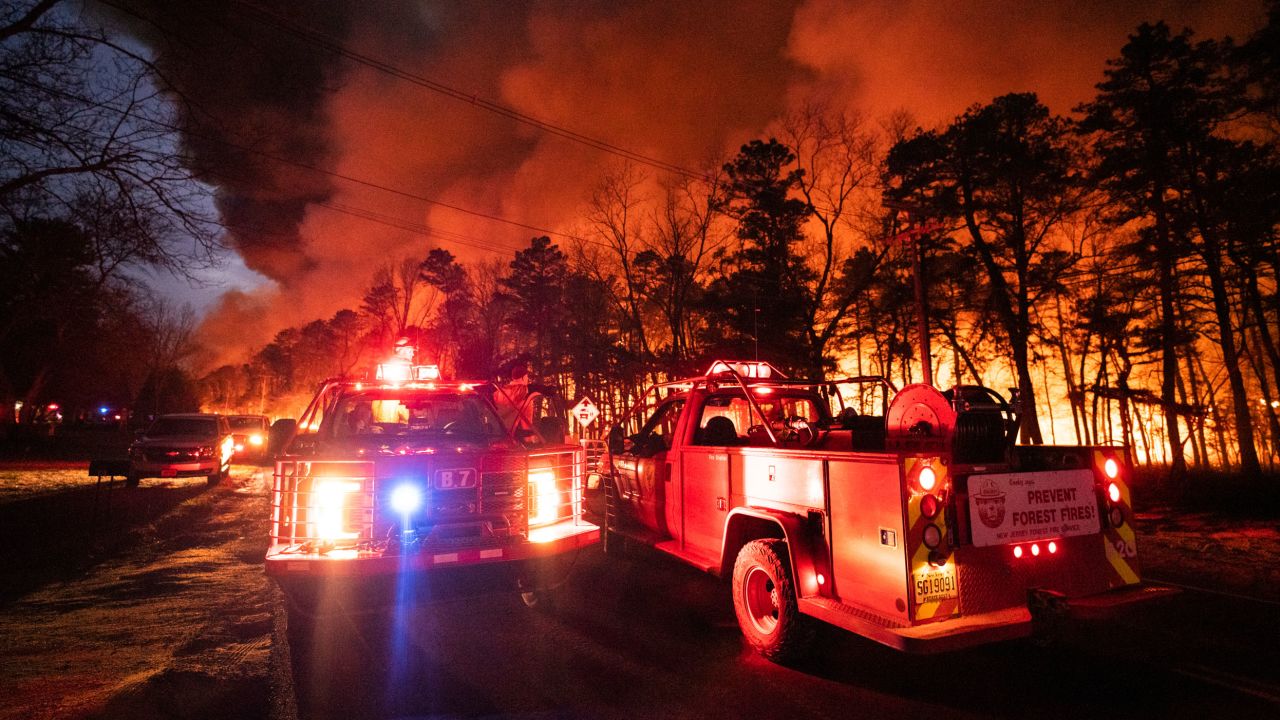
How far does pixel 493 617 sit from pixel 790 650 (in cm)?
275

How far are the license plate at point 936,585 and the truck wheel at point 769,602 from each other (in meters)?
0.89

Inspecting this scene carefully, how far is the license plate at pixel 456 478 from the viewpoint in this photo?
5.12 m

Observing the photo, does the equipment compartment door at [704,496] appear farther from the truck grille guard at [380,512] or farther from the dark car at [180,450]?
the dark car at [180,450]

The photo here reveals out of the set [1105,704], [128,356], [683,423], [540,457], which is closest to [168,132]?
[540,457]

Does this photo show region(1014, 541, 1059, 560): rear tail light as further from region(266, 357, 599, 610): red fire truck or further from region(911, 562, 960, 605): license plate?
region(266, 357, 599, 610): red fire truck

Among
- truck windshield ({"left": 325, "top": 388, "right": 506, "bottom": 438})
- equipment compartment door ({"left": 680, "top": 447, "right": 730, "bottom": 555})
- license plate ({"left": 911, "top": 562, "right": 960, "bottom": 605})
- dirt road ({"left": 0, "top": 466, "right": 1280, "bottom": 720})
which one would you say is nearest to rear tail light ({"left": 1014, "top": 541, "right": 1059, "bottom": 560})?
license plate ({"left": 911, "top": 562, "right": 960, "bottom": 605})

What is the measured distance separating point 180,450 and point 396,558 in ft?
51.8

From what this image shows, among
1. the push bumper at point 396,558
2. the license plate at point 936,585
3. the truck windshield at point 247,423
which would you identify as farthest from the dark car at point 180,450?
the license plate at point 936,585

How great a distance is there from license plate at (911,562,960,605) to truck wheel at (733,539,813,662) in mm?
887

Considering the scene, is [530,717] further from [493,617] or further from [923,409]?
[923,409]

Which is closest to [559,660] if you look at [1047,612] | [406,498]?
[406,498]

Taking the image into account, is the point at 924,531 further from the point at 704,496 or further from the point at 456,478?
the point at 456,478

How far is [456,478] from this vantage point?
519 centimetres

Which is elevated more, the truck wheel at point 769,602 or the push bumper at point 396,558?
the push bumper at point 396,558
